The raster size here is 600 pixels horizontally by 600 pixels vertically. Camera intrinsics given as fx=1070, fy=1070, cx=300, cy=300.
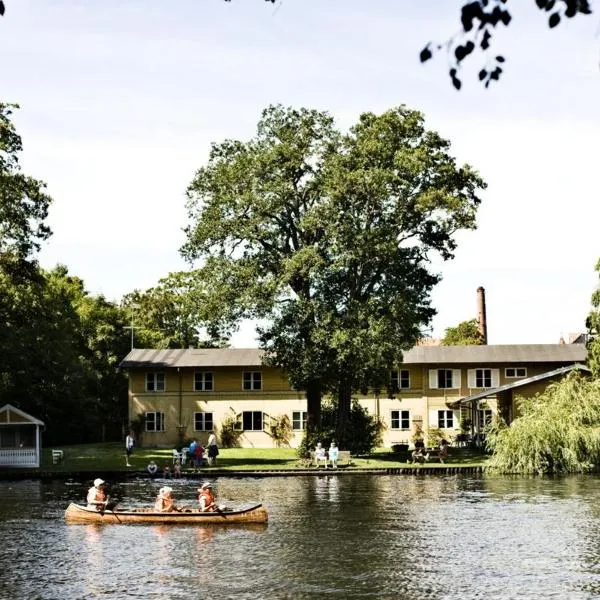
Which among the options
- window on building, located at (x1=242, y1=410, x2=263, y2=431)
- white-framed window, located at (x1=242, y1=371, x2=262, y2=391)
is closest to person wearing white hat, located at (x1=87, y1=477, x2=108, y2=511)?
window on building, located at (x1=242, y1=410, x2=263, y2=431)

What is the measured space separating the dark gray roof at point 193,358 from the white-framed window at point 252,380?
1.07m

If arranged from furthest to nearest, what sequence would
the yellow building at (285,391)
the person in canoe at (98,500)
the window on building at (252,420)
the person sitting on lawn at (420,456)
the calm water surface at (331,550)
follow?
1. the window on building at (252,420)
2. the yellow building at (285,391)
3. the person sitting on lawn at (420,456)
4. the person in canoe at (98,500)
5. the calm water surface at (331,550)

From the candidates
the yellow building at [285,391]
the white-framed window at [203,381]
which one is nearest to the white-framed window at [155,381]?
the yellow building at [285,391]

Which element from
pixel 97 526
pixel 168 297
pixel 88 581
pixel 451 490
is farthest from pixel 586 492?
pixel 168 297

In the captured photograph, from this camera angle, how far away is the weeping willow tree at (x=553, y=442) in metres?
57.0

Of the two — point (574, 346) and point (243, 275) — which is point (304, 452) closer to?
point (243, 275)

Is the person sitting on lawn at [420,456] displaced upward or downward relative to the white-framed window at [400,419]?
downward

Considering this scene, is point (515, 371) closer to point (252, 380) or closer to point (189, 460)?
point (252, 380)

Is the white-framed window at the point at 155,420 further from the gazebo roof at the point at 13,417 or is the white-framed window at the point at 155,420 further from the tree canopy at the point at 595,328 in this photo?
the tree canopy at the point at 595,328

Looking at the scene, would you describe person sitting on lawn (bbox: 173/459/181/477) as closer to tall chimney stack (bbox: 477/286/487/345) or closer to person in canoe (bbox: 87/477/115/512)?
person in canoe (bbox: 87/477/115/512)

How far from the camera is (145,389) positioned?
84562 mm

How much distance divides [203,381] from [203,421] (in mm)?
3165

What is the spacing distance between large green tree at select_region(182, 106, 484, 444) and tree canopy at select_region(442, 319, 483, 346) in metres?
40.0

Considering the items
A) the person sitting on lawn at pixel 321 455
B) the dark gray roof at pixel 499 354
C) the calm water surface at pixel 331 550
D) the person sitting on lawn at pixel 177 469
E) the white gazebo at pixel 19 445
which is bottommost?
the calm water surface at pixel 331 550
